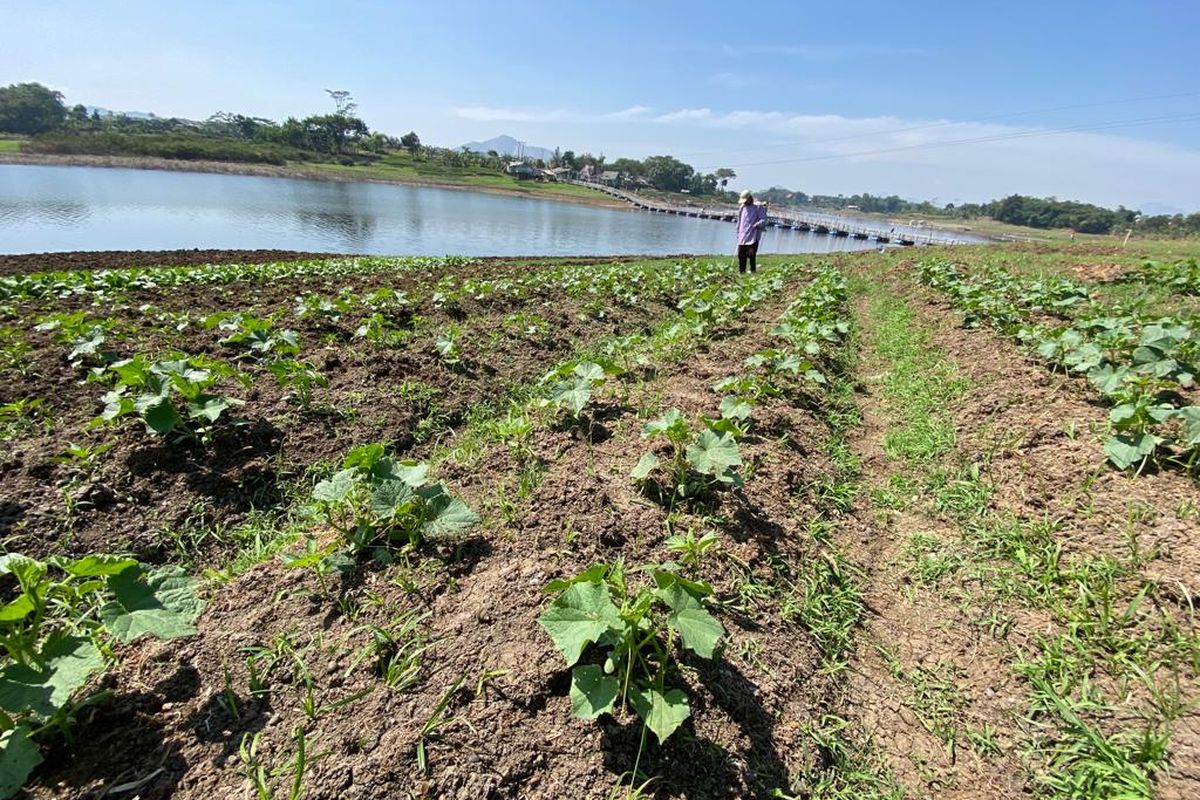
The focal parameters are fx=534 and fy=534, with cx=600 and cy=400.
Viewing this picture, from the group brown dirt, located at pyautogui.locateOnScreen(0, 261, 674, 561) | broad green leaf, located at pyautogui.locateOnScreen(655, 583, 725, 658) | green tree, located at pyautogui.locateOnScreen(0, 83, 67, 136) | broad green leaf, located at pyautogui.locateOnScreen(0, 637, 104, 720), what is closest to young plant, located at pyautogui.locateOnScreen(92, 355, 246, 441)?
brown dirt, located at pyautogui.locateOnScreen(0, 261, 674, 561)

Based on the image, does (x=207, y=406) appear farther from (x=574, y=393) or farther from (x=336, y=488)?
(x=574, y=393)

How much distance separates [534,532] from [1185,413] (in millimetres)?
3920

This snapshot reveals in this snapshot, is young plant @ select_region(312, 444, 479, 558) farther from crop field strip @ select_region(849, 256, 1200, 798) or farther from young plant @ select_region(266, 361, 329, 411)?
crop field strip @ select_region(849, 256, 1200, 798)

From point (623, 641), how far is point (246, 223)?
37320 millimetres

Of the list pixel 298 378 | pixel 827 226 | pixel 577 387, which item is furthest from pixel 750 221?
pixel 827 226

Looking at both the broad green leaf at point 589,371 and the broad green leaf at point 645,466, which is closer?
the broad green leaf at point 645,466

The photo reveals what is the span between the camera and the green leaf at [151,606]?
1.87m

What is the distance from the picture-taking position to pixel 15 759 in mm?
1566

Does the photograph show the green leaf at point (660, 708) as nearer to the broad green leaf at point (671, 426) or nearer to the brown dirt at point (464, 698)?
the brown dirt at point (464, 698)

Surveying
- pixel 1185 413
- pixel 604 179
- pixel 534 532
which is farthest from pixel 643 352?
pixel 604 179

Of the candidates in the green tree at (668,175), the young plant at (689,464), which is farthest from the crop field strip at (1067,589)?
the green tree at (668,175)

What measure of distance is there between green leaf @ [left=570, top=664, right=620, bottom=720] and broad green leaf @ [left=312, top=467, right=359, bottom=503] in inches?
59.8

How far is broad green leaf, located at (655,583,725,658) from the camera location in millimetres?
1896

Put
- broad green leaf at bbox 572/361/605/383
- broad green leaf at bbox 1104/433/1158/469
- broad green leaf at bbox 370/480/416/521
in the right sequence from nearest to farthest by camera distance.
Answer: broad green leaf at bbox 370/480/416/521 < broad green leaf at bbox 1104/433/1158/469 < broad green leaf at bbox 572/361/605/383
